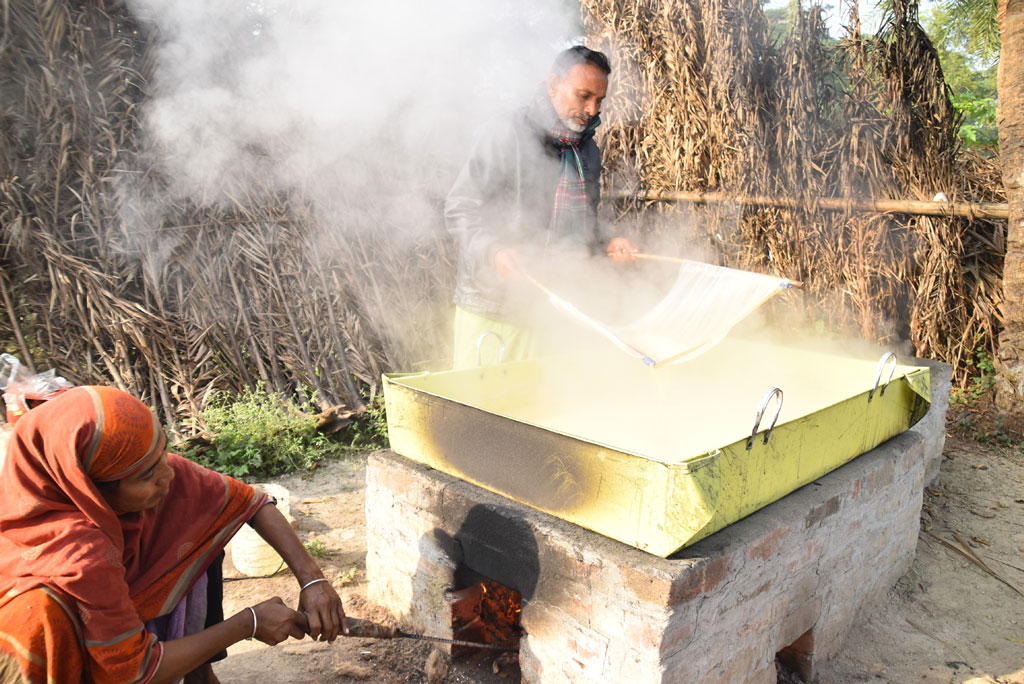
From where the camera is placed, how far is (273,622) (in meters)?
1.81

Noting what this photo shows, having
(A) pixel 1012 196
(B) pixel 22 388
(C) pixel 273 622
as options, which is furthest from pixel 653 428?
(B) pixel 22 388

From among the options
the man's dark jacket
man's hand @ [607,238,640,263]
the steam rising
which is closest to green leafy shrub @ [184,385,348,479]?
the steam rising

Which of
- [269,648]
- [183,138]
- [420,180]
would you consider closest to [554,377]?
[269,648]

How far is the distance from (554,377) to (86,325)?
2966 mm

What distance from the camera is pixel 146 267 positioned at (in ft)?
14.1

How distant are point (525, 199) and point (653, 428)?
3.82 ft

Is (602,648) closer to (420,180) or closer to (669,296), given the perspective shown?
(669,296)

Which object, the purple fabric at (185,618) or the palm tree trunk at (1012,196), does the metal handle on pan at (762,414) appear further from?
the palm tree trunk at (1012,196)

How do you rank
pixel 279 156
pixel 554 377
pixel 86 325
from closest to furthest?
1. pixel 554 377
2. pixel 86 325
3. pixel 279 156

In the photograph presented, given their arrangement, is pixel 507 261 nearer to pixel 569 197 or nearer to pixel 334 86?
pixel 569 197

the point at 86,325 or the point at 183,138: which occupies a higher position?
the point at 183,138

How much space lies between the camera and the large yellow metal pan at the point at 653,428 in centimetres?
178

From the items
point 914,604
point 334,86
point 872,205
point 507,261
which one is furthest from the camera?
point 334,86

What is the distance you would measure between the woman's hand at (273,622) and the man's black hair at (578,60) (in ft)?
7.48
